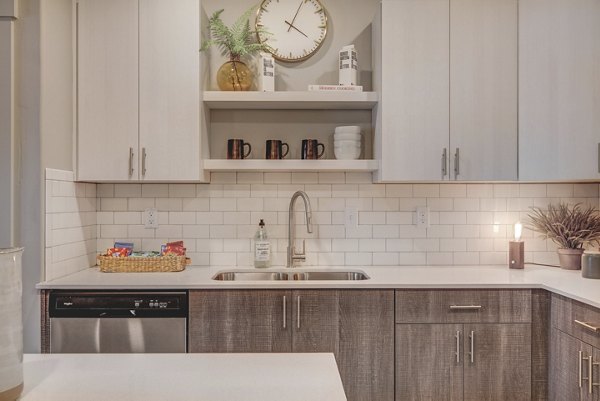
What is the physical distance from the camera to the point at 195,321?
228cm

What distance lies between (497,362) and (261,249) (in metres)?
1.35

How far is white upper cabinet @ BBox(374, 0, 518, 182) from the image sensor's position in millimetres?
2568

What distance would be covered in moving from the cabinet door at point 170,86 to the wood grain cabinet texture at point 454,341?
1.36 m

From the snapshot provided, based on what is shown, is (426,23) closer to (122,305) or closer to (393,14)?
(393,14)

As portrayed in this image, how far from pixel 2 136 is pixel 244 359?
1767 millimetres

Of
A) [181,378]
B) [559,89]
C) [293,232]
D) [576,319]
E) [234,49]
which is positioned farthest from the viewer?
[293,232]

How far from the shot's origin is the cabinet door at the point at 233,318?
7.48 ft

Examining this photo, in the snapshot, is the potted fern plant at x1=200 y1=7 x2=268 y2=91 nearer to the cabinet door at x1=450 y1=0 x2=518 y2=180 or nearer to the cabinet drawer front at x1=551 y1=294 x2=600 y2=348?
the cabinet door at x1=450 y1=0 x2=518 y2=180

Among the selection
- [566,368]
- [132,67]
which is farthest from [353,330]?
[132,67]

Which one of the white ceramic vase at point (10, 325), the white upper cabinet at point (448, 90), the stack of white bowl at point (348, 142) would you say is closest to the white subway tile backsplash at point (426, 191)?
the white upper cabinet at point (448, 90)

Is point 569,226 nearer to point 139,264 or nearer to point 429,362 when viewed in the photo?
point 429,362

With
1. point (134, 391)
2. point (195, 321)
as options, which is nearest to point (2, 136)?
point (195, 321)

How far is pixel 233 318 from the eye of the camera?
2.28 m

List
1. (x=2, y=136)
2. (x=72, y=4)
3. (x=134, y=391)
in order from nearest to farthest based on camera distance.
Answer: (x=134, y=391), (x=2, y=136), (x=72, y=4)
